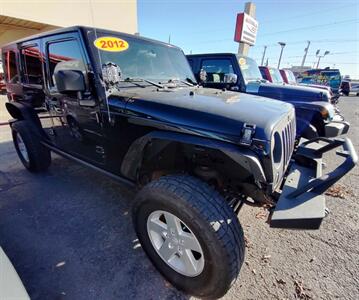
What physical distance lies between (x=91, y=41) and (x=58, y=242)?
2.06 m

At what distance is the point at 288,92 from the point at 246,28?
7.93 metres

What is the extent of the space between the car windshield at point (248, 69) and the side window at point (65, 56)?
3.97 metres

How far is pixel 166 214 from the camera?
186 centimetres

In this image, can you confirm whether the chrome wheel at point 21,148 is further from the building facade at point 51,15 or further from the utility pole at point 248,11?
the building facade at point 51,15

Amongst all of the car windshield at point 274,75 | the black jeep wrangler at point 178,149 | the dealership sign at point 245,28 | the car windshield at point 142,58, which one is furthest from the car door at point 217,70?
the dealership sign at point 245,28

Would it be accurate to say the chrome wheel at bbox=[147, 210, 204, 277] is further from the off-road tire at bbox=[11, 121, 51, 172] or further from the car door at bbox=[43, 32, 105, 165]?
the off-road tire at bbox=[11, 121, 51, 172]

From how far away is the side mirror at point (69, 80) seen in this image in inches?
83.7

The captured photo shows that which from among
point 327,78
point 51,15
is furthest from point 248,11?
point 51,15

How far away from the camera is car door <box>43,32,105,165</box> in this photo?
2396 mm

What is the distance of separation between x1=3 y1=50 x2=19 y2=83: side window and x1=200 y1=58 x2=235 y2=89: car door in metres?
3.67

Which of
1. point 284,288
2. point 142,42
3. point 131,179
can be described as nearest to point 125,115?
point 131,179

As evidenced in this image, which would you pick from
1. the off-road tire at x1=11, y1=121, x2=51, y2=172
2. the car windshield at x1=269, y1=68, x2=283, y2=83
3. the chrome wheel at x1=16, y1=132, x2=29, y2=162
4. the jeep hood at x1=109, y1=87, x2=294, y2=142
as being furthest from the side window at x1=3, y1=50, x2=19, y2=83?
the car windshield at x1=269, y1=68, x2=283, y2=83

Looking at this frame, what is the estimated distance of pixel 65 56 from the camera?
2.65 metres

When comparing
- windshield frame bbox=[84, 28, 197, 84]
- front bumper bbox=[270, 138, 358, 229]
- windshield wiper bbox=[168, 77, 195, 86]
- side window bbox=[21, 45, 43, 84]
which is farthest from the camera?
side window bbox=[21, 45, 43, 84]
